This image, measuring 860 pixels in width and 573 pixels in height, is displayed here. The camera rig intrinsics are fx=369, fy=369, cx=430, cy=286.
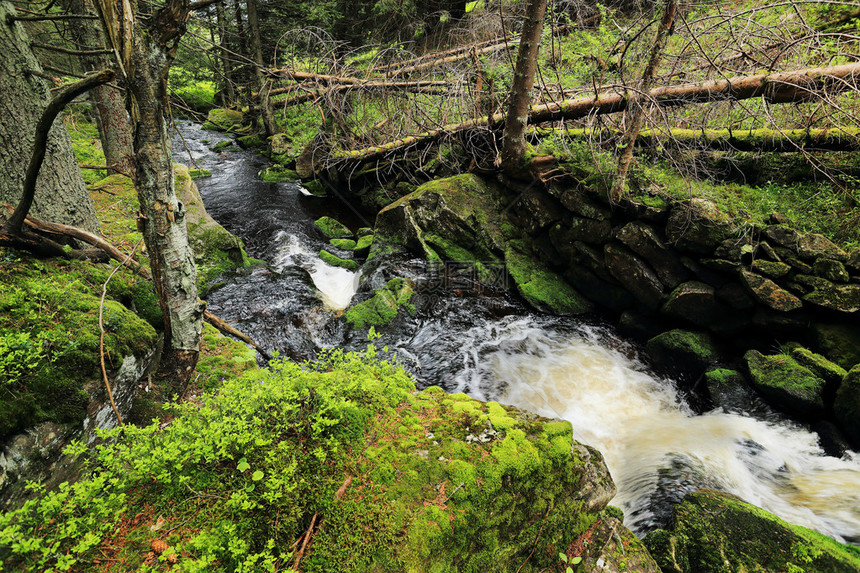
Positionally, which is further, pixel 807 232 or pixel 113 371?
pixel 807 232

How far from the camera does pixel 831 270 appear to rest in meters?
5.63

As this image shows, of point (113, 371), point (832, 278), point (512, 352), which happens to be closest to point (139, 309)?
point (113, 371)

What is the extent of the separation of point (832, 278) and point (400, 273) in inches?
297

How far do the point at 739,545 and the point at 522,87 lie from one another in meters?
7.36

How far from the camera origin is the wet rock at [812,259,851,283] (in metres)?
5.56

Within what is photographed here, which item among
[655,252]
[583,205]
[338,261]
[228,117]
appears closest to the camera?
[655,252]

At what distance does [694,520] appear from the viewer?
3684 millimetres

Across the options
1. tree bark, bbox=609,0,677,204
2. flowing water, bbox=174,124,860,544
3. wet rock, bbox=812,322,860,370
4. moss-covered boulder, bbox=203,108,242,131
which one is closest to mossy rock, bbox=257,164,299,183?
flowing water, bbox=174,124,860,544

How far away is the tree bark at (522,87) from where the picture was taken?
20.9 ft

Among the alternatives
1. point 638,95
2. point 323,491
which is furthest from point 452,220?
point 323,491

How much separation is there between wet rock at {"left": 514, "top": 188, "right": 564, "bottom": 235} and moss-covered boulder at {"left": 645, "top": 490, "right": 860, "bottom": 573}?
6092 mm

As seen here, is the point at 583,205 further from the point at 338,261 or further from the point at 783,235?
the point at 338,261

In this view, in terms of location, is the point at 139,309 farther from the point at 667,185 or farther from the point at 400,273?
the point at 667,185

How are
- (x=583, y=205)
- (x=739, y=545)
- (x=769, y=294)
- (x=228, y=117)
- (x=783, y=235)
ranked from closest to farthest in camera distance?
(x=739, y=545) < (x=769, y=294) < (x=783, y=235) < (x=583, y=205) < (x=228, y=117)
